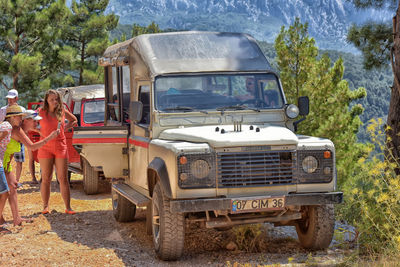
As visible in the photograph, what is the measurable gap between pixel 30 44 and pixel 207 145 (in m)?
31.1

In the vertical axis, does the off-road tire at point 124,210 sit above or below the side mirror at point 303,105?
below

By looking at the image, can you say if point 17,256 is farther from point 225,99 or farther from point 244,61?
point 244,61

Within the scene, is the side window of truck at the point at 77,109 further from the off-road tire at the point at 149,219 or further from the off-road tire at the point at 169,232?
the off-road tire at the point at 169,232

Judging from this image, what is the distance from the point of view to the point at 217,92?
7.96 meters

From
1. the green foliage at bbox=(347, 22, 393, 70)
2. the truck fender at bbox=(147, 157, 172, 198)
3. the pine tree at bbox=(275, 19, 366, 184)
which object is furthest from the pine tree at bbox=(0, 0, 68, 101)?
the truck fender at bbox=(147, 157, 172, 198)

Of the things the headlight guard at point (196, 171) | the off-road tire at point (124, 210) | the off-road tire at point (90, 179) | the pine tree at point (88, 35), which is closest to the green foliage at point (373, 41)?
the off-road tire at point (90, 179)

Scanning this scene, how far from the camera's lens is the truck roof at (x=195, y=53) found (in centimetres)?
802

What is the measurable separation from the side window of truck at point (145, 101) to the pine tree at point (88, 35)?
29.7m

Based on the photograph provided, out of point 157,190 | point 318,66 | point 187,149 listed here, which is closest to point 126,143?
point 157,190

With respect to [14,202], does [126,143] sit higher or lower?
higher

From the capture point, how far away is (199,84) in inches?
311

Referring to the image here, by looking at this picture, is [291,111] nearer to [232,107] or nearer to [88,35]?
[232,107]

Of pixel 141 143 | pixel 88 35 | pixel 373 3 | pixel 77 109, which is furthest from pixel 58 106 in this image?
pixel 88 35

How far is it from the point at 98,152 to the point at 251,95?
2.46m
